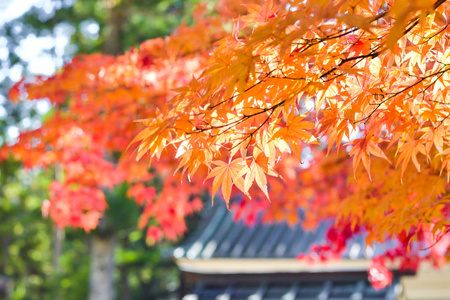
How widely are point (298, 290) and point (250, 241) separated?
4.68ft

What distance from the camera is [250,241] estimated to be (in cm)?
830

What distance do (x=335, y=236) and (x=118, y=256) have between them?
14845mm

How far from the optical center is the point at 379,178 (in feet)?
9.71

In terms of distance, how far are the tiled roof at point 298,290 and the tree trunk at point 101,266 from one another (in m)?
2.89

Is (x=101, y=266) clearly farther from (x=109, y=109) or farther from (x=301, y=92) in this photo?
(x=301, y=92)

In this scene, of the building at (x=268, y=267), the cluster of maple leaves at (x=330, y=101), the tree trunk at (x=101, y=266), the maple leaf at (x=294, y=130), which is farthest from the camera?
the tree trunk at (x=101, y=266)

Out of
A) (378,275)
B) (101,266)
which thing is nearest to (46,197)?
(101,266)

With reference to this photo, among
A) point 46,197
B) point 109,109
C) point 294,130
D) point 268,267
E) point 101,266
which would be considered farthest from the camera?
point 46,197

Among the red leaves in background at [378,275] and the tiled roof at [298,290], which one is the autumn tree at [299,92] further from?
the tiled roof at [298,290]

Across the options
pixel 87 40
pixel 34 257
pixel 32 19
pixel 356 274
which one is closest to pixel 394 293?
pixel 356 274

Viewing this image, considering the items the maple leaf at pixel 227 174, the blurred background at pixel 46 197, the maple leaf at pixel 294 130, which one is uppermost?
the maple leaf at pixel 294 130

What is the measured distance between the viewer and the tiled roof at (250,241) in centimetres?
773

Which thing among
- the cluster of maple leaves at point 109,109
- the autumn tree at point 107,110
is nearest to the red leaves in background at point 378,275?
the cluster of maple leaves at point 109,109

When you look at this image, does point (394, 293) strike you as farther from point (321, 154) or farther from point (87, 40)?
point (87, 40)
